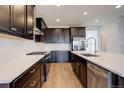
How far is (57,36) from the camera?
9.75 meters

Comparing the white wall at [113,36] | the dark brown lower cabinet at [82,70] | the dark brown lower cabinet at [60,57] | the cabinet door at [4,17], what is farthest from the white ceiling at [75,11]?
the dark brown lower cabinet at [60,57]

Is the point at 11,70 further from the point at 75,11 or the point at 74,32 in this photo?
the point at 74,32

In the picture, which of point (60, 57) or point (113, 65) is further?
point (60, 57)

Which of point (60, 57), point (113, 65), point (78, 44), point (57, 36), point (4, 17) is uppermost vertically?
point (57, 36)

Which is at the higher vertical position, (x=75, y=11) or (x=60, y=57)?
(x=75, y=11)

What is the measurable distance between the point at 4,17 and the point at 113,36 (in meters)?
7.47

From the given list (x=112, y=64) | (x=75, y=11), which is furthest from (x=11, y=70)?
(x=75, y=11)

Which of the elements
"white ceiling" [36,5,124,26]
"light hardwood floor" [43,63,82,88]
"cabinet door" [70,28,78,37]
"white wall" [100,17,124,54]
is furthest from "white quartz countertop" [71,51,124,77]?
"cabinet door" [70,28,78,37]

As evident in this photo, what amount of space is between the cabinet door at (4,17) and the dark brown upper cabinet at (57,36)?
7.85 metres

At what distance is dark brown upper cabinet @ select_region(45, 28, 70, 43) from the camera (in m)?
9.73

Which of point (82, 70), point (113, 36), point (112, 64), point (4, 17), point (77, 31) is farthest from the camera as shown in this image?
point (77, 31)

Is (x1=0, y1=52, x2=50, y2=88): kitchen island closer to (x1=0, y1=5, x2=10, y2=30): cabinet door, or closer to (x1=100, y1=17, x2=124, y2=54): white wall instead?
(x1=0, y1=5, x2=10, y2=30): cabinet door

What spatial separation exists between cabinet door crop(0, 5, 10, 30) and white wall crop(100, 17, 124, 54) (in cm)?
683
